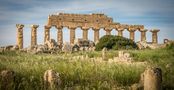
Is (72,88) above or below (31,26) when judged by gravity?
below

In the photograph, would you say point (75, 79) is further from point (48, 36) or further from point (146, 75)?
point (48, 36)

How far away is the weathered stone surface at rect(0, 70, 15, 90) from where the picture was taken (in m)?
8.22

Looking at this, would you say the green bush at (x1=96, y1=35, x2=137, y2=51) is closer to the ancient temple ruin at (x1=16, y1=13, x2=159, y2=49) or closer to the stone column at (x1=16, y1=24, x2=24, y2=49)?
the stone column at (x1=16, y1=24, x2=24, y2=49)

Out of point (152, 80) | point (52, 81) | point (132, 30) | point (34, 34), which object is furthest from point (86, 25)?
point (152, 80)

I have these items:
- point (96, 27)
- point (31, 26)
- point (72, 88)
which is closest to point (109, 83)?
point (72, 88)

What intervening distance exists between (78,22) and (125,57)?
117 ft

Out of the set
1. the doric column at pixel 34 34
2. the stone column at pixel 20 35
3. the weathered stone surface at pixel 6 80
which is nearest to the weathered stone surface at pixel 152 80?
the weathered stone surface at pixel 6 80

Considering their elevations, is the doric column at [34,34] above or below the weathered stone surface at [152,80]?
above

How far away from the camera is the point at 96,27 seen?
5503cm

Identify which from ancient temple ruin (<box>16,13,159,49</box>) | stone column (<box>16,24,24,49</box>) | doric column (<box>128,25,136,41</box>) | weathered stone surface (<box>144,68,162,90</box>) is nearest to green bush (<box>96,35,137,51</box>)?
stone column (<box>16,24,24,49</box>)

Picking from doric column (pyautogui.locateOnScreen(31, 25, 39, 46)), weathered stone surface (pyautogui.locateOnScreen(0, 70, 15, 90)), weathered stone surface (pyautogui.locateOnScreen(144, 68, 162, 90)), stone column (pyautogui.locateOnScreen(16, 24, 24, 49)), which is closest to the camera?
weathered stone surface (pyautogui.locateOnScreen(0, 70, 15, 90))

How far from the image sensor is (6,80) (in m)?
8.36

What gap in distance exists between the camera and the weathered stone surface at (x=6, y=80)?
8.22 m

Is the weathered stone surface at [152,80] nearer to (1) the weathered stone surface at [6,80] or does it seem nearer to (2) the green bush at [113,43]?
(1) the weathered stone surface at [6,80]
